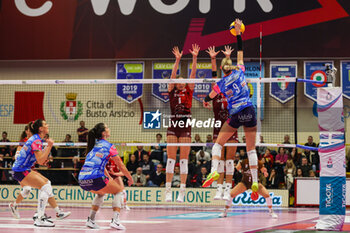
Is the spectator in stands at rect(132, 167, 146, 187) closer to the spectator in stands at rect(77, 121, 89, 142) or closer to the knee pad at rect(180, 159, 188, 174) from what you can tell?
the spectator in stands at rect(77, 121, 89, 142)

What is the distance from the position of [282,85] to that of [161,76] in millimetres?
4936

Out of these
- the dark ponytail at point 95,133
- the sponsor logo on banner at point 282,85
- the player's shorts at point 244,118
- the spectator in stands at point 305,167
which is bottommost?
the spectator in stands at point 305,167

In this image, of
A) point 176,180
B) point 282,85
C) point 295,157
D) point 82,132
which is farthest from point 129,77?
point 295,157

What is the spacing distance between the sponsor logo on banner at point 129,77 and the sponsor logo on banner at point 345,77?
806 cm

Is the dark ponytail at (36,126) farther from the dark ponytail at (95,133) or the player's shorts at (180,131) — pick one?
the player's shorts at (180,131)

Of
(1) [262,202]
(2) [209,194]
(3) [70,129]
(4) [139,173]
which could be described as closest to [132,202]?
(4) [139,173]

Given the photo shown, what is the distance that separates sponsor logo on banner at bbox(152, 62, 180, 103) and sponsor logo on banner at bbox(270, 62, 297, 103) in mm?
3880

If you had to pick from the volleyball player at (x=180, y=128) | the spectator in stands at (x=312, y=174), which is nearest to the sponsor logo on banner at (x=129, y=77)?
the spectator in stands at (x=312, y=174)

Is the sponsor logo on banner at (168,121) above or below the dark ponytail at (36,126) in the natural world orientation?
above

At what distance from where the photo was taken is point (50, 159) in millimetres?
20000

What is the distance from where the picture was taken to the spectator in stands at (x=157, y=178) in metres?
19.2

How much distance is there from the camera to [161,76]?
922 inches

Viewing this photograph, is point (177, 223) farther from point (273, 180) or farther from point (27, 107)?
point (27, 107)

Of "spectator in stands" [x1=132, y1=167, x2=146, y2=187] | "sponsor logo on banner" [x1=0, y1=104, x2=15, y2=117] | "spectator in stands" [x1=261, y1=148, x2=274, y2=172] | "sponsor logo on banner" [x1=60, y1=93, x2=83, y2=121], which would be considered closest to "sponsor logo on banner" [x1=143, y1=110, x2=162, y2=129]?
"spectator in stands" [x1=132, y1=167, x2=146, y2=187]
